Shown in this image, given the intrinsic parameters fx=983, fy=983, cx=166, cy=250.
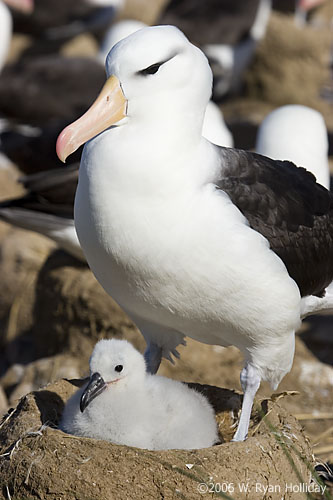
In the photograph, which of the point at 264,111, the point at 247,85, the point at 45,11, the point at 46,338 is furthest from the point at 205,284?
the point at 45,11

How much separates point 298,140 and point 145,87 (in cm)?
269

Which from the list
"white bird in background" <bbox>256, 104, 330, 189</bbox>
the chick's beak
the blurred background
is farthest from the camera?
the blurred background

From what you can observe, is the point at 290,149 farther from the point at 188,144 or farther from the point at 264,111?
the point at 264,111

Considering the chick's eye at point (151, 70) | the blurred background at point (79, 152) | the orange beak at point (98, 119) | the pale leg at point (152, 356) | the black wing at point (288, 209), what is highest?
the chick's eye at point (151, 70)

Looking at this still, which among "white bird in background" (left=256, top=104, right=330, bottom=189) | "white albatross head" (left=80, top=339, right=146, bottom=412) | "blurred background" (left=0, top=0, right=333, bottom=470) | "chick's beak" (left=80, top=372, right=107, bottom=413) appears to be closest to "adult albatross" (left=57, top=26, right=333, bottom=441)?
"white albatross head" (left=80, top=339, right=146, bottom=412)

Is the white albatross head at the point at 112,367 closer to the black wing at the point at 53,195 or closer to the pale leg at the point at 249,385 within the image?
the pale leg at the point at 249,385

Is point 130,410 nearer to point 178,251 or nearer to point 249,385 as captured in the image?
point 249,385

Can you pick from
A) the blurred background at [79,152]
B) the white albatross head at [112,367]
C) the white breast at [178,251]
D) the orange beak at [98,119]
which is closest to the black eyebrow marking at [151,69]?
the orange beak at [98,119]

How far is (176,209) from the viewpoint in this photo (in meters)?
3.83

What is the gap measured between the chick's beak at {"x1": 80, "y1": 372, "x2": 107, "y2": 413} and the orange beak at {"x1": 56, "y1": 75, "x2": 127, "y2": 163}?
3.17ft

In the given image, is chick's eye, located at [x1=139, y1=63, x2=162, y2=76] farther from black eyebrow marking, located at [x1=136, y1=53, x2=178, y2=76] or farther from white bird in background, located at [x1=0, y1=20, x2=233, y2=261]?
white bird in background, located at [x1=0, y1=20, x2=233, y2=261]

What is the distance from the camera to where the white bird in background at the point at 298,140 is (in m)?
6.36

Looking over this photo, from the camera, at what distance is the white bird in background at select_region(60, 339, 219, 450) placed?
417cm

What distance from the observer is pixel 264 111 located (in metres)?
12.4
